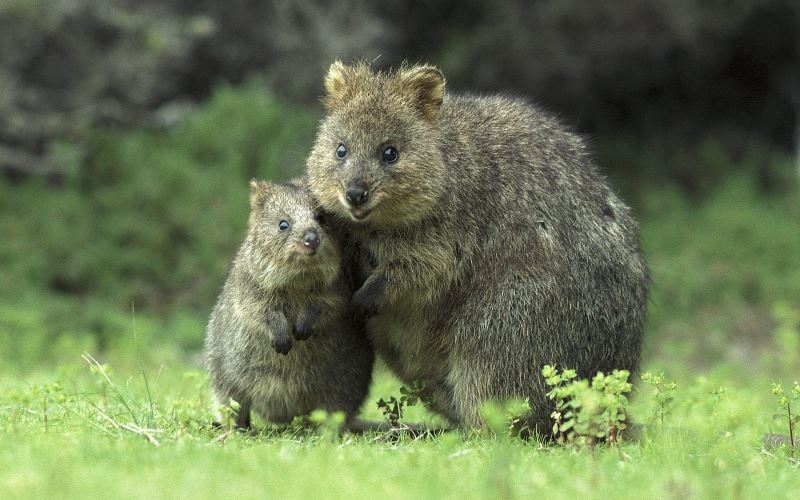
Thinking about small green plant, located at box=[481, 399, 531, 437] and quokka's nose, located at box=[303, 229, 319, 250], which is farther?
quokka's nose, located at box=[303, 229, 319, 250]

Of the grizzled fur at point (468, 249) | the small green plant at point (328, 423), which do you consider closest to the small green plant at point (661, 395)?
the grizzled fur at point (468, 249)

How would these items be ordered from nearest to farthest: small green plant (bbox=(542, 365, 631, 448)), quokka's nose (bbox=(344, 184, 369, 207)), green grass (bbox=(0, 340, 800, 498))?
green grass (bbox=(0, 340, 800, 498)) → small green plant (bbox=(542, 365, 631, 448)) → quokka's nose (bbox=(344, 184, 369, 207))

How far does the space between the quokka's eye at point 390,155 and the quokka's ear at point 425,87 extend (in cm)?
47

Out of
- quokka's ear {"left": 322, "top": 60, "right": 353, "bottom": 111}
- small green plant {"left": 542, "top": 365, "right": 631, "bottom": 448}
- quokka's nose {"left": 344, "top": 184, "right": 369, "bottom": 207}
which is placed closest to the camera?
small green plant {"left": 542, "top": 365, "right": 631, "bottom": 448}

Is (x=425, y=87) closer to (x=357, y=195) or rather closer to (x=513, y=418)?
(x=357, y=195)

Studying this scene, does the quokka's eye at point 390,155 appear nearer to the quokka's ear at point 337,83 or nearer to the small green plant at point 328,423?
the quokka's ear at point 337,83

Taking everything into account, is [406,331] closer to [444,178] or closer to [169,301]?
[444,178]

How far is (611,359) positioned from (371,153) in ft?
7.82

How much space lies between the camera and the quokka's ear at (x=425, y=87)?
859cm

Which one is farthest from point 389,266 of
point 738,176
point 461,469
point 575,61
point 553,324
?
point 738,176

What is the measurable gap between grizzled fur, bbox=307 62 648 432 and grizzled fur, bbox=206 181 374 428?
25cm

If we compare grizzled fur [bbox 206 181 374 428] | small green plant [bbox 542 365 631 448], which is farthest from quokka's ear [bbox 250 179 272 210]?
small green plant [bbox 542 365 631 448]

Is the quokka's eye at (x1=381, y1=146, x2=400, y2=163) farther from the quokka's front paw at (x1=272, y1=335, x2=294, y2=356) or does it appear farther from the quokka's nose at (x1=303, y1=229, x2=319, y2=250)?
the quokka's front paw at (x1=272, y1=335, x2=294, y2=356)

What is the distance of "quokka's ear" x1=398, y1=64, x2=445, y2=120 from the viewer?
859cm
